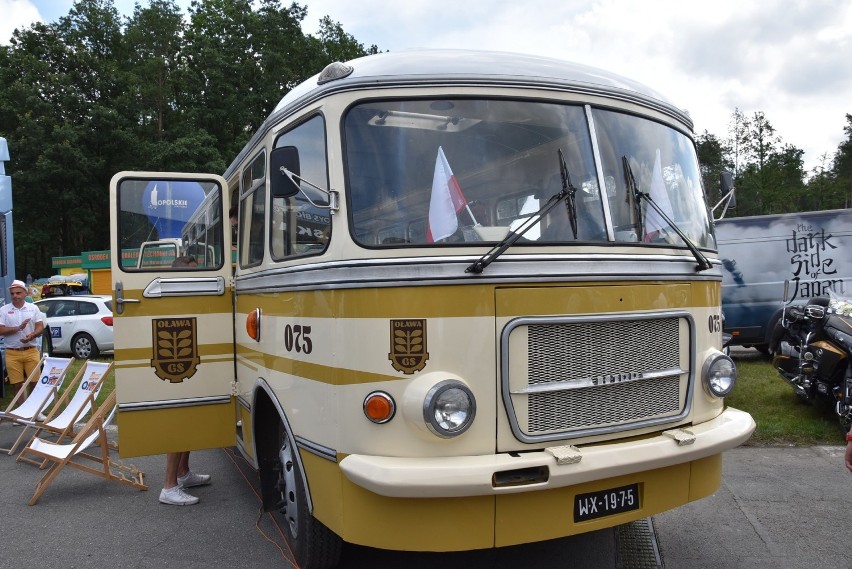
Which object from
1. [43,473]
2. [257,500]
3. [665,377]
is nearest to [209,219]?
[257,500]

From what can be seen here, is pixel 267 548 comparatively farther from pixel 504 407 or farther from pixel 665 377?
pixel 665 377

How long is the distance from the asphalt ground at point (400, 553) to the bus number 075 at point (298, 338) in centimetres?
146

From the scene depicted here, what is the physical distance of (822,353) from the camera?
700 centimetres

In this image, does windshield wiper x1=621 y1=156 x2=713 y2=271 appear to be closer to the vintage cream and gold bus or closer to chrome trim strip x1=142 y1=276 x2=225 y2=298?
the vintage cream and gold bus

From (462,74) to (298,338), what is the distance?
166 centimetres

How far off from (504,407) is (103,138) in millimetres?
36741

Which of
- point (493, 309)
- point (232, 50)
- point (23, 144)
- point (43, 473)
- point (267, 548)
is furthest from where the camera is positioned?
point (232, 50)

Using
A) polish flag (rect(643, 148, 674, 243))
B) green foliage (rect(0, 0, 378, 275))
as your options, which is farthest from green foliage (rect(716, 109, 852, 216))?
polish flag (rect(643, 148, 674, 243))

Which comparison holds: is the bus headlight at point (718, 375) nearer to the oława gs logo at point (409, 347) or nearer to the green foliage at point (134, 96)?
the oława gs logo at point (409, 347)

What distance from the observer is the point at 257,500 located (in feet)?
18.5

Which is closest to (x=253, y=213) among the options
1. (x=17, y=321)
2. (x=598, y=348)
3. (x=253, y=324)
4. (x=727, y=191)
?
(x=253, y=324)

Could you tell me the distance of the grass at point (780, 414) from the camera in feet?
22.6

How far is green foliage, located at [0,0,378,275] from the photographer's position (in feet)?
110

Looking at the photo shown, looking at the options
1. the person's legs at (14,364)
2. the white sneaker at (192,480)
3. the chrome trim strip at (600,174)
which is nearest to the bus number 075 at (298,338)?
the chrome trim strip at (600,174)
